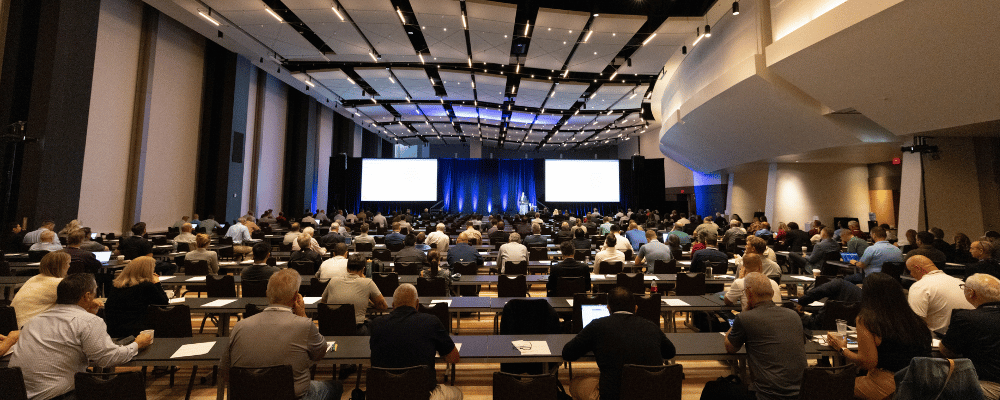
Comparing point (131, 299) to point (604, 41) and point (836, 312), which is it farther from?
point (604, 41)

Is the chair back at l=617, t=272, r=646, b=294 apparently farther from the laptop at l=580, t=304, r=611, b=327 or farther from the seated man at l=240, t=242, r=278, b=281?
the seated man at l=240, t=242, r=278, b=281

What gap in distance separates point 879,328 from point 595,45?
36.7 ft

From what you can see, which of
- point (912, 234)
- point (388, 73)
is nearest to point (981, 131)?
point (912, 234)

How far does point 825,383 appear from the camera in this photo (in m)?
2.29

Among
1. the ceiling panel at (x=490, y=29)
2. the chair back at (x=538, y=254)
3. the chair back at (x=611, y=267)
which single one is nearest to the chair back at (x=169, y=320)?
the chair back at (x=611, y=267)

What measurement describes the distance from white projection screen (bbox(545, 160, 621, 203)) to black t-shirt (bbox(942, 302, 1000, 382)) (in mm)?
18869

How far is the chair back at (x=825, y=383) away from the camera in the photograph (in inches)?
90.2

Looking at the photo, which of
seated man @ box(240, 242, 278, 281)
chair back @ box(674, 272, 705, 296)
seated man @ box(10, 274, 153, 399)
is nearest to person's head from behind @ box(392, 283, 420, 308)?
seated man @ box(10, 274, 153, 399)

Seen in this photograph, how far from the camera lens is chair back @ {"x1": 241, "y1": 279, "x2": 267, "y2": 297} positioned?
462cm

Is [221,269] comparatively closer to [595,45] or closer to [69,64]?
[69,64]

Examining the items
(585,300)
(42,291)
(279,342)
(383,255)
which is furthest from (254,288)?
(585,300)

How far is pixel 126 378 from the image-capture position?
2.21 meters

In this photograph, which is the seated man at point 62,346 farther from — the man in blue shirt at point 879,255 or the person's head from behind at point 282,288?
the man in blue shirt at point 879,255

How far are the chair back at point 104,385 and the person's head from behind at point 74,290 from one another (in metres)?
0.39
